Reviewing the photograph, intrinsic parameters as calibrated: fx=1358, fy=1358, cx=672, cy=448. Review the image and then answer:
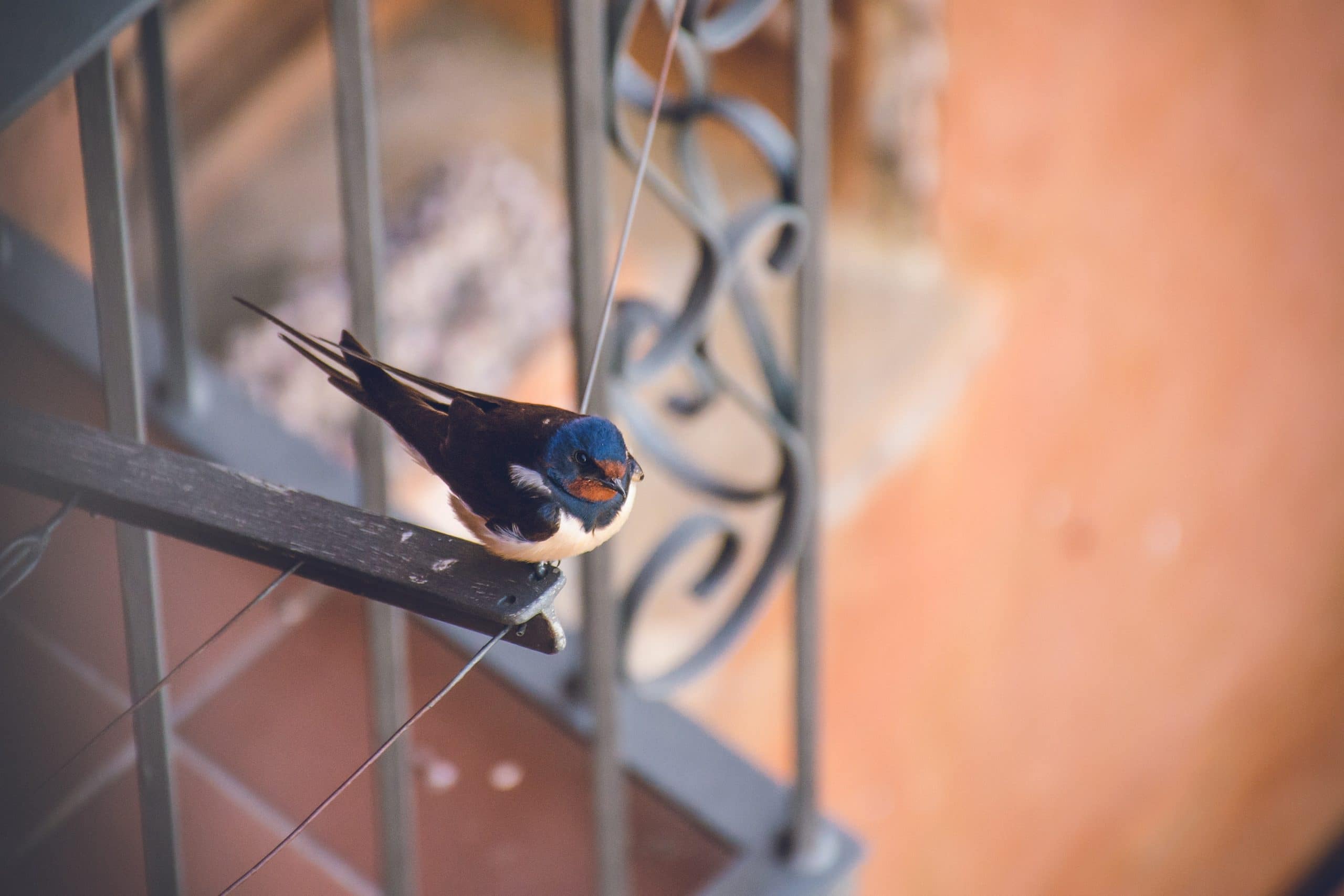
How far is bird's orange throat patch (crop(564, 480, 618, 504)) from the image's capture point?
1.52 feet

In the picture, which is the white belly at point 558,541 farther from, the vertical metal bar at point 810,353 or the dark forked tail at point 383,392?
the vertical metal bar at point 810,353

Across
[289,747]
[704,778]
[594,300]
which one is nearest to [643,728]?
[704,778]

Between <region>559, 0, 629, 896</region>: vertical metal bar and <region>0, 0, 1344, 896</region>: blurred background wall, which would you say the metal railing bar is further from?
<region>0, 0, 1344, 896</region>: blurred background wall

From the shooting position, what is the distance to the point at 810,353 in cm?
108

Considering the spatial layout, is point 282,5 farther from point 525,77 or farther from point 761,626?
point 761,626

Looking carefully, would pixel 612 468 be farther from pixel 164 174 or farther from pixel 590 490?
pixel 164 174

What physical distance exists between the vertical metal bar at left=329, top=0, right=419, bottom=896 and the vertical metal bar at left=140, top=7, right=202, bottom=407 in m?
0.40

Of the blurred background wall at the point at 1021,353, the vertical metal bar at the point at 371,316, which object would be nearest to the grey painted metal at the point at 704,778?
the vertical metal bar at the point at 371,316

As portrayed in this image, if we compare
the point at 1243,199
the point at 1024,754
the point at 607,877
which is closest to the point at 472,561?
the point at 607,877

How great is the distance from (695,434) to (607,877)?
1471 mm

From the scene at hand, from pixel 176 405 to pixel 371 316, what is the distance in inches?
26.4

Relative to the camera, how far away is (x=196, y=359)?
1.42 metres

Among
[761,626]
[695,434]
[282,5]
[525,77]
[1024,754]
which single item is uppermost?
[282,5]

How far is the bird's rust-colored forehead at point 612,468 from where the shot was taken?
0.46m
